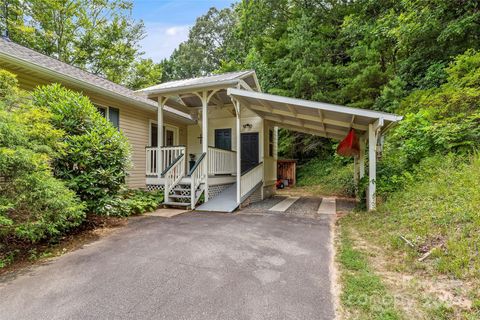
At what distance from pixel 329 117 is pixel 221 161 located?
12.3 ft

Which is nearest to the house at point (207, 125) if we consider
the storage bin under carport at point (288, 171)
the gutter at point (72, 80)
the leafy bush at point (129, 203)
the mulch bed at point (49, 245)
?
the gutter at point (72, 80)

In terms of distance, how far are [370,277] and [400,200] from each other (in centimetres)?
306

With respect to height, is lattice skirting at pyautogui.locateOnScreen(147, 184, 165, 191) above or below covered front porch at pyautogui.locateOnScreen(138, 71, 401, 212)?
below

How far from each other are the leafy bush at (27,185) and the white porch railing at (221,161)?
4.29 m

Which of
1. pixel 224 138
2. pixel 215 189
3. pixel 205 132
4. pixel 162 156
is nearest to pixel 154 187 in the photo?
pixel 162 156

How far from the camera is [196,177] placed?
7402 mm

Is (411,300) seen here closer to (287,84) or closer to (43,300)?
(43,300)

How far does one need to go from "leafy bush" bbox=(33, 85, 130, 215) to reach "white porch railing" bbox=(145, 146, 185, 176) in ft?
9.07

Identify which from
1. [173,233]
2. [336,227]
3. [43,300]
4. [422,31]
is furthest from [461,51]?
[43,300]

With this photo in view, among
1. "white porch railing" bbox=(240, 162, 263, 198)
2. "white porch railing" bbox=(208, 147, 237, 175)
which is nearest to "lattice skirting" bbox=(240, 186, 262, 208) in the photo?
"white porch railing" bbox=(240, 162, 263, 198)

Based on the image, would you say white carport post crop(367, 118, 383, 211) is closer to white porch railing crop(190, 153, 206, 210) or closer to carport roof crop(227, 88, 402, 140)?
carport roof crop(227, 88, 402, 140)

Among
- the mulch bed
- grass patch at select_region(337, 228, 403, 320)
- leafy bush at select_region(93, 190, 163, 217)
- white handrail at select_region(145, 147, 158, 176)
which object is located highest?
white handrail at select_region(145, 147, 158, 176)

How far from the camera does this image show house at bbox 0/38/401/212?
6.19 m

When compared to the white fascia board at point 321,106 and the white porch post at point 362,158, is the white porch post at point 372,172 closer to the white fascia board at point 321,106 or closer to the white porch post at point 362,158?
the white fascia board at point 321,106
